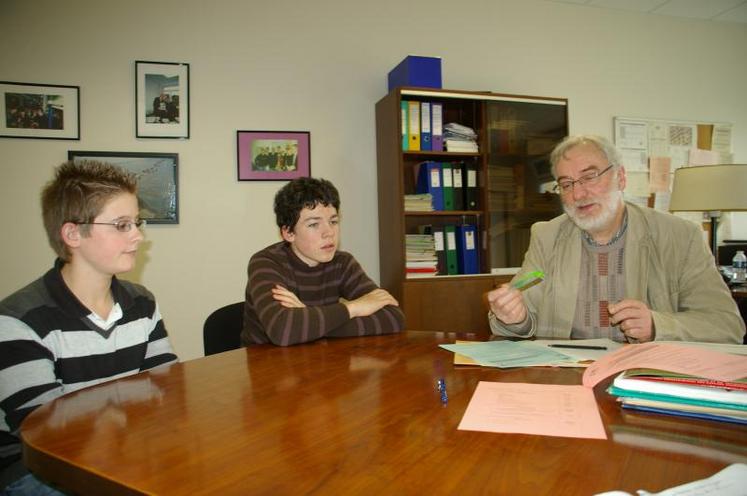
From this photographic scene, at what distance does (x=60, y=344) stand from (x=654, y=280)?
189cm

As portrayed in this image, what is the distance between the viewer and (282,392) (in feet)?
3.37

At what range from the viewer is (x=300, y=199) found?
1989 mm

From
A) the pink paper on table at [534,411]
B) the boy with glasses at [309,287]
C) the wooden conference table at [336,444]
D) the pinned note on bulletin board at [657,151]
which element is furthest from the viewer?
the pinned note on bulletin board at [657,151]

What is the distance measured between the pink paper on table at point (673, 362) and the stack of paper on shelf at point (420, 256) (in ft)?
7.45

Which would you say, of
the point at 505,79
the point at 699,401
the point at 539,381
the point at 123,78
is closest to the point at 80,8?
the point at 123,78

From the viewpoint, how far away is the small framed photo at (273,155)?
3.37 metres

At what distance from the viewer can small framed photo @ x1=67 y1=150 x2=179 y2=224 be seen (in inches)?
125

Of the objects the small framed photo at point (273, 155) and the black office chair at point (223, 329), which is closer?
the black office chair at point (223, 329)

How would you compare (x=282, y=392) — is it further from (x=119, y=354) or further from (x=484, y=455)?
(x=119, y=354)

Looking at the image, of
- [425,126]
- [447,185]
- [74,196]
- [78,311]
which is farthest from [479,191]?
[78,311]

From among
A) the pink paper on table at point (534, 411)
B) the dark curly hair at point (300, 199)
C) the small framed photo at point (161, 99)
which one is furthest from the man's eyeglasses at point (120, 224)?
the small framed photo at point (161, 99)

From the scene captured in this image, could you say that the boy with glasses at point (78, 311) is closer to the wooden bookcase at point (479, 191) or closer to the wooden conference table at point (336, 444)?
the wooden conference table at point (336, 444)

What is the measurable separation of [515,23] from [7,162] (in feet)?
12.5

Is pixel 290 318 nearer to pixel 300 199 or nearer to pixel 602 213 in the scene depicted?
pixel 300 199
